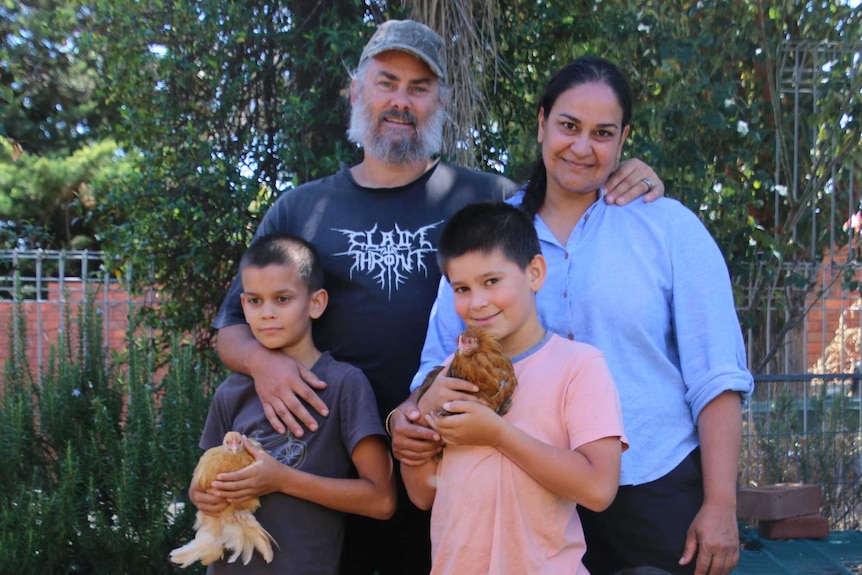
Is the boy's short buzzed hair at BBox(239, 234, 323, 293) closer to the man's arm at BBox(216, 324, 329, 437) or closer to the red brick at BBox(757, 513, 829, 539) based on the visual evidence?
the man's arm at BBox(216, 324, 329, 437)

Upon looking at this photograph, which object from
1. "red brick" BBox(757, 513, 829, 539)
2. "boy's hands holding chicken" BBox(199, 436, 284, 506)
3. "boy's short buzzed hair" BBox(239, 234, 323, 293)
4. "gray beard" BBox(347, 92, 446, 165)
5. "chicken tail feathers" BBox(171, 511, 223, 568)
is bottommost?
"red brick" BBox(757, 513, 829, 539)

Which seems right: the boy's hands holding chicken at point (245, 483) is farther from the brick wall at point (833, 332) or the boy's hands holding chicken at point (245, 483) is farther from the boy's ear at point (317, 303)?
the brick wall at point (833, 332)

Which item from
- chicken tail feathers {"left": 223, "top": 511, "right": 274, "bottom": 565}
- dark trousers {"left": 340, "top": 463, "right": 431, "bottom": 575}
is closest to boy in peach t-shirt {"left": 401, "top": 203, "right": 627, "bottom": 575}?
chicken tail feathers {"left": 223, "top": 511, "right": 274, "bottom": 565}

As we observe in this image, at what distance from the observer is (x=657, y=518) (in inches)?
87.6

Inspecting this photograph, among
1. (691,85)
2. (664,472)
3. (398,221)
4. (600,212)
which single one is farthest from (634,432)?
(691,85)

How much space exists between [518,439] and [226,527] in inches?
33.3

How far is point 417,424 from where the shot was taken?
2.13 meters

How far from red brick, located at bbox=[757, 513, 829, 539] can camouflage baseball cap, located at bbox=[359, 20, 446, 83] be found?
3.19 m

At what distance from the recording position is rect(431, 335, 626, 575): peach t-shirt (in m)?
2.00

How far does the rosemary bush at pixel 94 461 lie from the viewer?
3559mm

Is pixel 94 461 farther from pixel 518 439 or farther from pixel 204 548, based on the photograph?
pixel 518 439

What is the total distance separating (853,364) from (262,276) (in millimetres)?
5778

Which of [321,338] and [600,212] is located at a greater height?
[600,212]

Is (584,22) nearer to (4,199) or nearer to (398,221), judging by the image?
(398,221)
